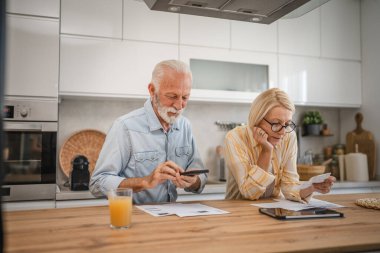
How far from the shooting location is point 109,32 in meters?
3.02

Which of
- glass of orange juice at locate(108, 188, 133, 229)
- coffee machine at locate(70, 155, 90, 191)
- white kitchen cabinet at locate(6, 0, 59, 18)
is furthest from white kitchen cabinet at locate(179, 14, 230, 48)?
glass of orange juice at locate(108, 188, 133, 229)

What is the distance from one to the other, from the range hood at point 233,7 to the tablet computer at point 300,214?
0.89m

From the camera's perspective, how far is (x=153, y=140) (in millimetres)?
1980

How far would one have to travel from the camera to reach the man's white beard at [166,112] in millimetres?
1928

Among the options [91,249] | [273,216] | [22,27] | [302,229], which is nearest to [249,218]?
[273,216]

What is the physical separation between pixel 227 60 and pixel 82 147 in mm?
1499

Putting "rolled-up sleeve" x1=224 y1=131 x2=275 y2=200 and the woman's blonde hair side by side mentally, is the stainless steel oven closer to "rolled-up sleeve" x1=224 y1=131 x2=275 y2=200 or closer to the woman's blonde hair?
"rolled-up sleeve" x1=224 y1=131 x2=275 y2=200

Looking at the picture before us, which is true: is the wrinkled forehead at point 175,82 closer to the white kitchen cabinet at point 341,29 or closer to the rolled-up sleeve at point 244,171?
the rolled-up sleeve at point 244,171

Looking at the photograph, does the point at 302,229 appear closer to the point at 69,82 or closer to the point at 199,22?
the point at 69,82

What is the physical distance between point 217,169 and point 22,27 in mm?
2084

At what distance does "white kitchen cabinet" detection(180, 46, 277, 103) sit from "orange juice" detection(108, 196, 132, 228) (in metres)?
2.09

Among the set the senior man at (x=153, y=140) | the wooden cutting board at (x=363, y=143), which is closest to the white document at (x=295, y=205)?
the senior man at (x=153, y=140)

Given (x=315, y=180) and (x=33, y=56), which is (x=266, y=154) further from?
(x=33, y=56)

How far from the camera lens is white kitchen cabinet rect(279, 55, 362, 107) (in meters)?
3.56
